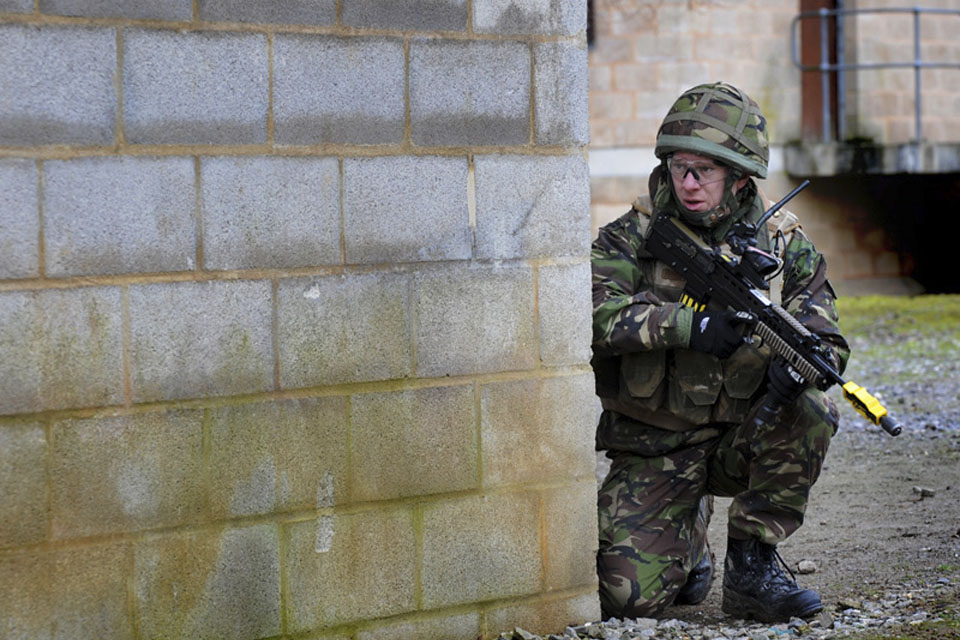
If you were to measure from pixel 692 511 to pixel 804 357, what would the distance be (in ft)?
2.35

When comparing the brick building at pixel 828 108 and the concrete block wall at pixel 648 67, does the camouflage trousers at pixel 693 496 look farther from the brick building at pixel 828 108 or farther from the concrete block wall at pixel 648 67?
the concrete block wall at pixel 648 67

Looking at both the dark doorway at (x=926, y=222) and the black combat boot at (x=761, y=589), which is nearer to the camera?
the black combat boot at (x=761, y=589)

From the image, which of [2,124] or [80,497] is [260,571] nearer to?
[80,497]

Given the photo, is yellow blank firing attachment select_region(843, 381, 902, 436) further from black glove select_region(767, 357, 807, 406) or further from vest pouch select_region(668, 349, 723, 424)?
vest pouch select_region(668, 349, 723, 424)

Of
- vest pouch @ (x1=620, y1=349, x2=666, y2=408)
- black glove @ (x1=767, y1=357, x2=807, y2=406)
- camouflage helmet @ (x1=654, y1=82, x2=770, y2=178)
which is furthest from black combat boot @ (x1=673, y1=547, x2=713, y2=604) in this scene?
camouflage helmet @ (x1=654, y1=82, x2=770, y2=178)

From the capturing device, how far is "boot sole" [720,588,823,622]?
4012 millimetres

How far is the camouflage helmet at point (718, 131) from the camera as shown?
423 cm

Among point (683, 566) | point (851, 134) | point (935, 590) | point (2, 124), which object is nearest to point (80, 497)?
point (2, 124)

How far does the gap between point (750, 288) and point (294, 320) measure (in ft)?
4.75

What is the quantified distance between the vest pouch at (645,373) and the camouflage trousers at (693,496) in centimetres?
22

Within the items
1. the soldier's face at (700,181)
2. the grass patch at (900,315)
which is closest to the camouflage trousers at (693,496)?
the soldier's face at (700,181)

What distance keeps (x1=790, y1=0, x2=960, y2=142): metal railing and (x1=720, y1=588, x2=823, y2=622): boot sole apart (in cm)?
1002

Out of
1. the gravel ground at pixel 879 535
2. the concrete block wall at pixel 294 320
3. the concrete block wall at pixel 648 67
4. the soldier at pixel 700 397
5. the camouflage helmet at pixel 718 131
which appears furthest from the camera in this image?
the concrete block wall at pixel 648 67

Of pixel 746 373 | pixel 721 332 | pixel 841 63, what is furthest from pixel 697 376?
pixel 841 63
